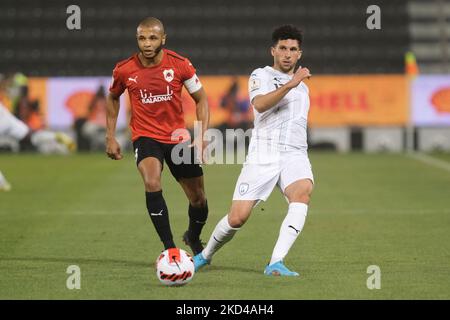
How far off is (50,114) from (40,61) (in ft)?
9.16

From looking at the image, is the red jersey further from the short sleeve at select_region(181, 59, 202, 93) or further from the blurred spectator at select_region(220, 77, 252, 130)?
the blurred spectator at select_region(220, 77, 252, 130)

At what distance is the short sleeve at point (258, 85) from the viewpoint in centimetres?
827

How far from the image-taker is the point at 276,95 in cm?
799

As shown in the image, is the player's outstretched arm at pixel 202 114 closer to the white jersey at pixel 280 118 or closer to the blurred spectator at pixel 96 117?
the white jersey at pixel 280 118

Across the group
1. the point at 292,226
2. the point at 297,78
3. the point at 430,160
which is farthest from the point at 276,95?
the point at 430,160

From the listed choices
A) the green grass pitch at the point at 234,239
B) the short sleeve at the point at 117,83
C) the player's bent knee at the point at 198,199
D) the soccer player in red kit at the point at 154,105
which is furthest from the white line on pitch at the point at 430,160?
the short sleeve at the point at 117,83

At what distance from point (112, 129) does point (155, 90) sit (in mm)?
517

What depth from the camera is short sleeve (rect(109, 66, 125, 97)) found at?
28.6ft

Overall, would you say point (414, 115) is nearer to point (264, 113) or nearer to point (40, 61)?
point (40, 61)

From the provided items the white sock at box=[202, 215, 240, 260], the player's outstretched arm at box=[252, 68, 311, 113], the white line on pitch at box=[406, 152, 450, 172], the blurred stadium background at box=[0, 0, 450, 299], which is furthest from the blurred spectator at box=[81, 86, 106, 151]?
the player's outstretched arm at box=[252, 68, 311, 113]

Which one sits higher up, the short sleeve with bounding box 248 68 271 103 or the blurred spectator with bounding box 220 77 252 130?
the short sleeve with bounding box 248 68 271 103

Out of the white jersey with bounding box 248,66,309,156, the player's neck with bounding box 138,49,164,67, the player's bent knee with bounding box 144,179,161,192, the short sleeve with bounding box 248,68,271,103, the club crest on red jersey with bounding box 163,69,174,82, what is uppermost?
the player's neck with bounding box 138,49,164,67

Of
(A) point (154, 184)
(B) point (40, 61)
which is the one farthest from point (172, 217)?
(B) point (40, 61)
